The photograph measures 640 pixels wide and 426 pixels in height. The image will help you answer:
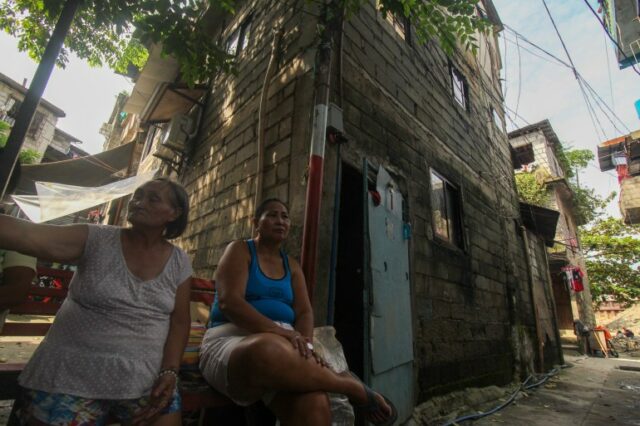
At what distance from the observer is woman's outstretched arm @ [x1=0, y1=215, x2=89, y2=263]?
111 cm

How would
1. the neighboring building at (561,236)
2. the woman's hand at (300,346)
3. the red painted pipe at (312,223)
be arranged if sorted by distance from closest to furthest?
the woman's hand at (300,346), the red painted pipe at (312,223), the neighboring building at (561,236)

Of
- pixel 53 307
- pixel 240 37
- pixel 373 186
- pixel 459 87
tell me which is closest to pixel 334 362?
pixel 373 186

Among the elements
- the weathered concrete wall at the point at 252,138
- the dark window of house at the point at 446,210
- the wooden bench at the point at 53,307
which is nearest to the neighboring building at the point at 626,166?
the dark window of house at the point at 446,210

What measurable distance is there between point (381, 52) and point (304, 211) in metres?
2.86

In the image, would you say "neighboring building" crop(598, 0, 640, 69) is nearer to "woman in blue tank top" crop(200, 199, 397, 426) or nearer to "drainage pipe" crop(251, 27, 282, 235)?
"drainage pipe" crop(251, 27, 282, 235)

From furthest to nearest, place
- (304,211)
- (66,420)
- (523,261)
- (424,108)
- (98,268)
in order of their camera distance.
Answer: (523,261), (424,108), (304,211), (98,268), (66,420)

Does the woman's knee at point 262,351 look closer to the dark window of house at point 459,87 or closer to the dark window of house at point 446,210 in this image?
the dark window of house at point 446,210

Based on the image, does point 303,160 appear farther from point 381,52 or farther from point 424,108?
point 424,108


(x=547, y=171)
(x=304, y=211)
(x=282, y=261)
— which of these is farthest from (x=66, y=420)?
(x=547, y=171)

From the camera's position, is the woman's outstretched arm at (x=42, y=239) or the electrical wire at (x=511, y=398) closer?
the woman's outstretched arm at (x=42, y=239)

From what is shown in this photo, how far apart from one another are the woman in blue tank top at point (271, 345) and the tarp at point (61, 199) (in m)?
5.12

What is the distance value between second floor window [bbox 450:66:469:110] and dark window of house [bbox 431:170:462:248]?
7.32 feet

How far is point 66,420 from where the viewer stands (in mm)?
1109

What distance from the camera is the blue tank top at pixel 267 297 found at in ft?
6.11
